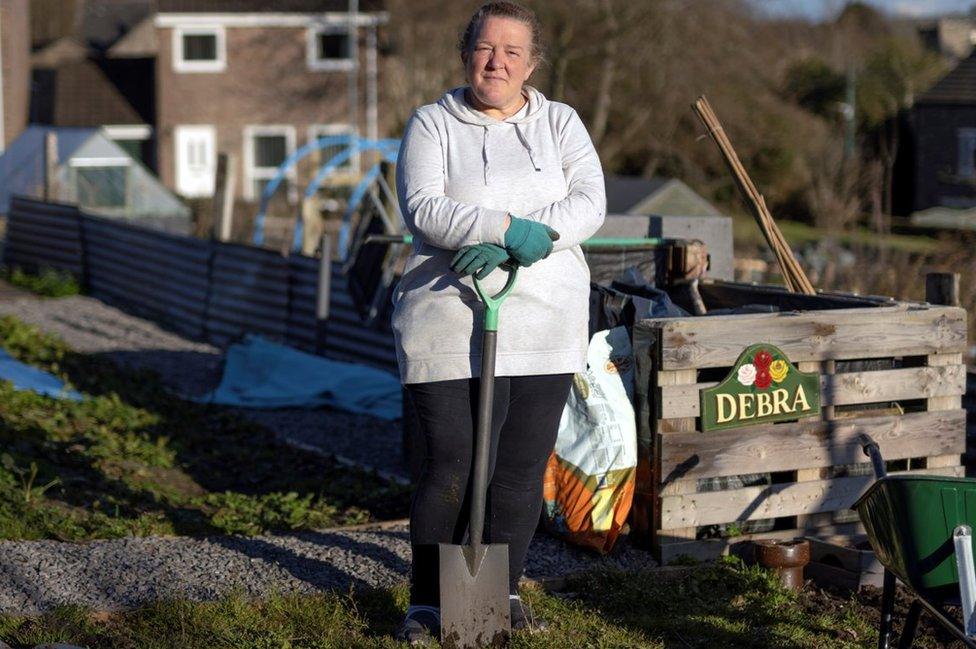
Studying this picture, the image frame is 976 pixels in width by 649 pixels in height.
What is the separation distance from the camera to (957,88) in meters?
43.2

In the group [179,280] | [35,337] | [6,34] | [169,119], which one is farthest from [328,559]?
[169,119]

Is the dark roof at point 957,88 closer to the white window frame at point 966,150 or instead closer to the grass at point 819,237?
the white window frame at point 966,150

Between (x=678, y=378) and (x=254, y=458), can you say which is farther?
(x=254, y=458)

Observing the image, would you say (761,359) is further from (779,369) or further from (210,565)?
(210,565)

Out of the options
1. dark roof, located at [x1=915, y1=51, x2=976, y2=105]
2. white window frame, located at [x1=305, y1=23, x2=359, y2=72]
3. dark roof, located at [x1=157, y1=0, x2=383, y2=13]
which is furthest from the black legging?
dark roof, located at [x1=915, y1=51, x2=976, y2=105]

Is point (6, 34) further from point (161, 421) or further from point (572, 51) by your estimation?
point (161, 421)

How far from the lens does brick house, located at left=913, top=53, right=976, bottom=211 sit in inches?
1681

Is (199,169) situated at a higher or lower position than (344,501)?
higher

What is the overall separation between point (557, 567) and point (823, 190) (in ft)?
32.7

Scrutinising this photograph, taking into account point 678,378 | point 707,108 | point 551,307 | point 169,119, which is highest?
point 169,119

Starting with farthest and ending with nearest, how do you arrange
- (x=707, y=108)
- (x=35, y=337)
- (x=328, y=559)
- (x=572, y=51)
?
(x=572, y=51) → (x=35, y=337) → (x=707, y=108) → (x=328, y=559)

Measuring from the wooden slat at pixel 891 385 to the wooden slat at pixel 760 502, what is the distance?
A: 0.31 meters

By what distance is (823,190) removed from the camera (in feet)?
46.8

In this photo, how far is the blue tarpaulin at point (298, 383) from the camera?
9.77 meters
